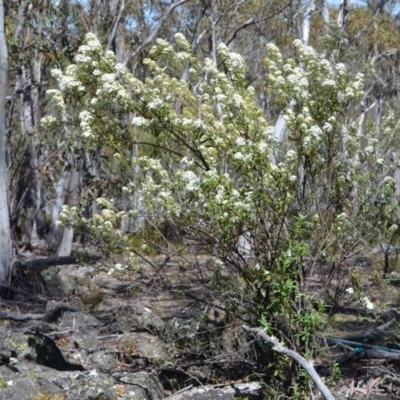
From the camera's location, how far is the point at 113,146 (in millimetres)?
A: 5750

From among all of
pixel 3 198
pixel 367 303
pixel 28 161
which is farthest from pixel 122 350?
pixel 28 161

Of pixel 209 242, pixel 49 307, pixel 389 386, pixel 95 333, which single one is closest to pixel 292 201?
pixel 209 242

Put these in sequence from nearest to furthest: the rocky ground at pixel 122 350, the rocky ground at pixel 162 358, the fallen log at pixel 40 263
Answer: the rocky ground at pixel 122 350
the rocky ground at pixel 162 358
the fallen log at pixel 40 263

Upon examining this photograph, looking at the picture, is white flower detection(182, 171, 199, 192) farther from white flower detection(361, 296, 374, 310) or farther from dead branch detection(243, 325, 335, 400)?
white flower detection(361, 296, 374, 310)

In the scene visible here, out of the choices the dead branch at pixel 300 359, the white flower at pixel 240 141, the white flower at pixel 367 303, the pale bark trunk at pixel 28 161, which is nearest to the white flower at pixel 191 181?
the white flower at pixel 240 141

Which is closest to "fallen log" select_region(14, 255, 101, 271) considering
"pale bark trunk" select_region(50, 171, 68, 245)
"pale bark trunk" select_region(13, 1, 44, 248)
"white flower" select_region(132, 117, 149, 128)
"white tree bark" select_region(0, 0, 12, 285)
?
"white tree bark" select_region(0, 0, 12, 285)

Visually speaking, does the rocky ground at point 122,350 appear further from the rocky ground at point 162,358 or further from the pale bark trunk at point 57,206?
the pale bark trunk at point 57,206

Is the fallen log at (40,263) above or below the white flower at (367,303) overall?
below

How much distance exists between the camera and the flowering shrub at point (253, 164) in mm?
5398

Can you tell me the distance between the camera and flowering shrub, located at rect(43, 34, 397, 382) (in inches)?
213

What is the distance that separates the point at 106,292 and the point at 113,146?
5.88 m

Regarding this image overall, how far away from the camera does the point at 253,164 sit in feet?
17.4

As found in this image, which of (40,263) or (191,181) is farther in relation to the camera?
(40,263)

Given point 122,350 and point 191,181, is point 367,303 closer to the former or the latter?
point 191,181
